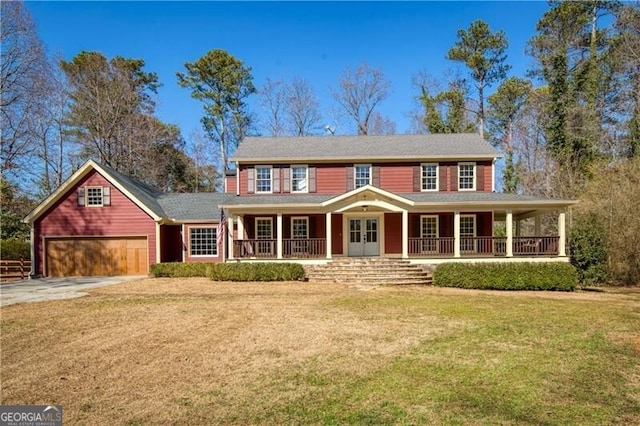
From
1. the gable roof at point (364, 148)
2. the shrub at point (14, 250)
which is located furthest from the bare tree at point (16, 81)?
the gable roof at point (364, 148)

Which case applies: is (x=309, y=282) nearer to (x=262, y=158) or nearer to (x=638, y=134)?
(x=262, y=158)

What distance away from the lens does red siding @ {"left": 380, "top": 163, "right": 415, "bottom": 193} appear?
66.5ft

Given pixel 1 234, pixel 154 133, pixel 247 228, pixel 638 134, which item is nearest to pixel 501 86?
pixel 638 134

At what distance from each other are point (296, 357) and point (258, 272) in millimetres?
10404

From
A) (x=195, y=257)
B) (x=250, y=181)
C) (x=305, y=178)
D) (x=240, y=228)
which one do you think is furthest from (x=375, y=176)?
(x=195, y=257)

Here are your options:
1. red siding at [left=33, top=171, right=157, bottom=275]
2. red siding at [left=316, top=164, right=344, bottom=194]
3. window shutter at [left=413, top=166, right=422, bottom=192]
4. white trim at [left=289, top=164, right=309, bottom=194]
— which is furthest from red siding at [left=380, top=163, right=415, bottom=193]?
red siding at [left=33, top=171, right=157, bottom=275]

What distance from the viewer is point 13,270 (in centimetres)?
2033

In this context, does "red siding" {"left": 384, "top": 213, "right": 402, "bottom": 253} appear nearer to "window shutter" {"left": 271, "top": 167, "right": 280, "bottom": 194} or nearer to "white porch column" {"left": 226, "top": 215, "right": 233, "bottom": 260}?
"window shutter" {"left": 271, "top": 167, "right": 280, "bottom": 194}

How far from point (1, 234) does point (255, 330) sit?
2755cm

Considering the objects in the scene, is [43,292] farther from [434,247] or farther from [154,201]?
[434,247]

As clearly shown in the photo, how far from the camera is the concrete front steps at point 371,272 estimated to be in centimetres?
1587

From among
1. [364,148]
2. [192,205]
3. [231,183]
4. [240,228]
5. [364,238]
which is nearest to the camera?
[240,228]

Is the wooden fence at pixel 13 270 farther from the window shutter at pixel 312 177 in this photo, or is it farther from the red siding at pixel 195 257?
the window shutter at pixel 312 177

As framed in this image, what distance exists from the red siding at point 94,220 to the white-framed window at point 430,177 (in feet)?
47.8
